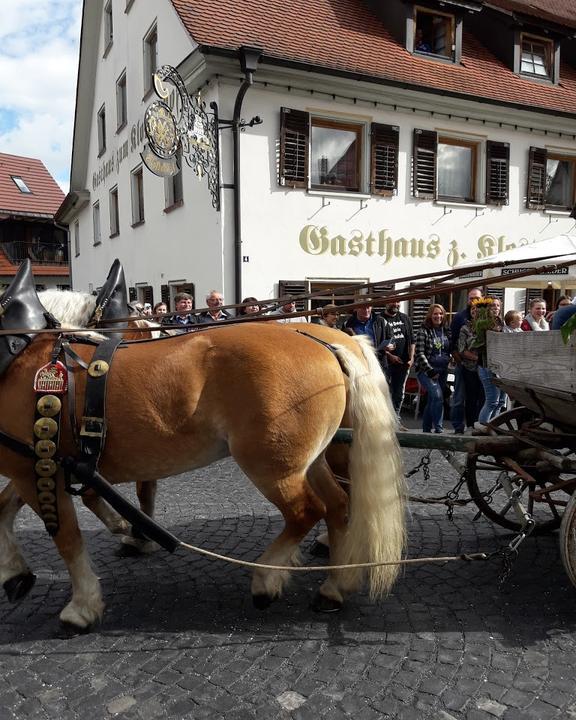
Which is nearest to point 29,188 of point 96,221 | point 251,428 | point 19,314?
point 96,221

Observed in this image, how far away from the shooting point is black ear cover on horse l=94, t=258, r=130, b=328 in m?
3.59

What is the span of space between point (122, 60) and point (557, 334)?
1438 centimetres

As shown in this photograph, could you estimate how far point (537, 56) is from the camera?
494 inches

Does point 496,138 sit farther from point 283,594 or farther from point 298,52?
point 283,594

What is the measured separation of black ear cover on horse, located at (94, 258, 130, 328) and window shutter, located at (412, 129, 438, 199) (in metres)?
8.12

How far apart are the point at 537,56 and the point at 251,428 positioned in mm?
13494

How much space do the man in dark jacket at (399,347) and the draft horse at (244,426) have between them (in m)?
4.21

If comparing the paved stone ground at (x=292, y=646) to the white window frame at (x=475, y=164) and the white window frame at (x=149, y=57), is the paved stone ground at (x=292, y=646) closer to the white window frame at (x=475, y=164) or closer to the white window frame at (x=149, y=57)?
the white window frame at (x=475, y=164)

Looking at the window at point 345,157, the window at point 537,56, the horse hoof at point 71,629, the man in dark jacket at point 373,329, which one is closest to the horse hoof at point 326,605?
the horse hoof at point 71,629

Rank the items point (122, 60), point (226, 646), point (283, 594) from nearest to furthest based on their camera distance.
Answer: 1. point (226, 646)
2. point (283, 594)
3. point (122, 60)

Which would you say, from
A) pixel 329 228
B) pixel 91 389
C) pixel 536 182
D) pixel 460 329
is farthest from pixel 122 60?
pixel 91 389

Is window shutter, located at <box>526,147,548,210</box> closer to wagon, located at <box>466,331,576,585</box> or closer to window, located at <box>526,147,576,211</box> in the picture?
window, located at <box>526,147,576,211</box>

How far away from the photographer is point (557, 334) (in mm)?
2828

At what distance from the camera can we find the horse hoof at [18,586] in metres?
2.83
